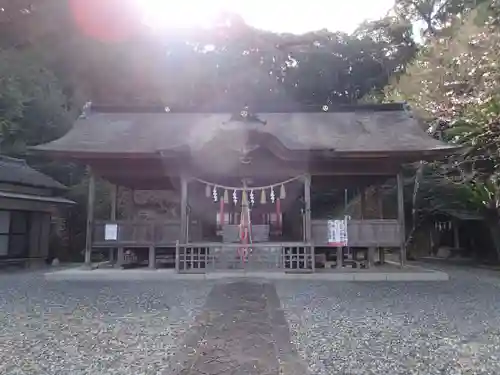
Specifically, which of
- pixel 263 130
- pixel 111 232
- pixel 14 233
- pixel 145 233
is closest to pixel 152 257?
pixel 145 233

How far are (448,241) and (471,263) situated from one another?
327 centimetres

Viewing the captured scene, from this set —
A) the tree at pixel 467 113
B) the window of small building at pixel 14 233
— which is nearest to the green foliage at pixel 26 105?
the window of small building at pixel 14 233

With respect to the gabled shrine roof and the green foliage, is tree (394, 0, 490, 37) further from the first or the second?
the green foliage

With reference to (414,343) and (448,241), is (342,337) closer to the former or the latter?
(414,343)

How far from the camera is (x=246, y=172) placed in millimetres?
10586

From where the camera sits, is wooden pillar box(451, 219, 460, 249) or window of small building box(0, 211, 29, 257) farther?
wooden pillar box(451, 219, 460, 249)

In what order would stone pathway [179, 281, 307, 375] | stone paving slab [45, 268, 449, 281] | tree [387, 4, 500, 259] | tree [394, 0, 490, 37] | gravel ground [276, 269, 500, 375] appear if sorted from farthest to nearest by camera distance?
tree [394, 0, 490, 37] → tree [387, 4, 500, 259] → stone paving slab [45, 268, 449, 281] → gravel ground [276, 269, 500, 375] → stone pathway [179, 281, 307, 375]

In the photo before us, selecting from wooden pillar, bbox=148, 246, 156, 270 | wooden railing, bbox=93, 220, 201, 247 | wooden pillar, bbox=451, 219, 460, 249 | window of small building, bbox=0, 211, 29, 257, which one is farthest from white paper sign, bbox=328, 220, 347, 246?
window of small building, bbox=0, 211, 29, 257

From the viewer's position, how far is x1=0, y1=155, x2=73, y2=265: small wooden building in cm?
1313

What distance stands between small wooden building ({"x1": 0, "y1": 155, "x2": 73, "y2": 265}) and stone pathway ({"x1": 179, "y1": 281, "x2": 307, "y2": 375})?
9.34 meters

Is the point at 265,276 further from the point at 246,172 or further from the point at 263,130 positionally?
the point at 263,130

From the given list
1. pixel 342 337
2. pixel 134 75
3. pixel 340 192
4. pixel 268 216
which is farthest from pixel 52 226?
pixel 342 337

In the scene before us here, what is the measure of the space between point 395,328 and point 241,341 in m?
1.74

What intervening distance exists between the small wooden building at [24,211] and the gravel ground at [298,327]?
219 inches
